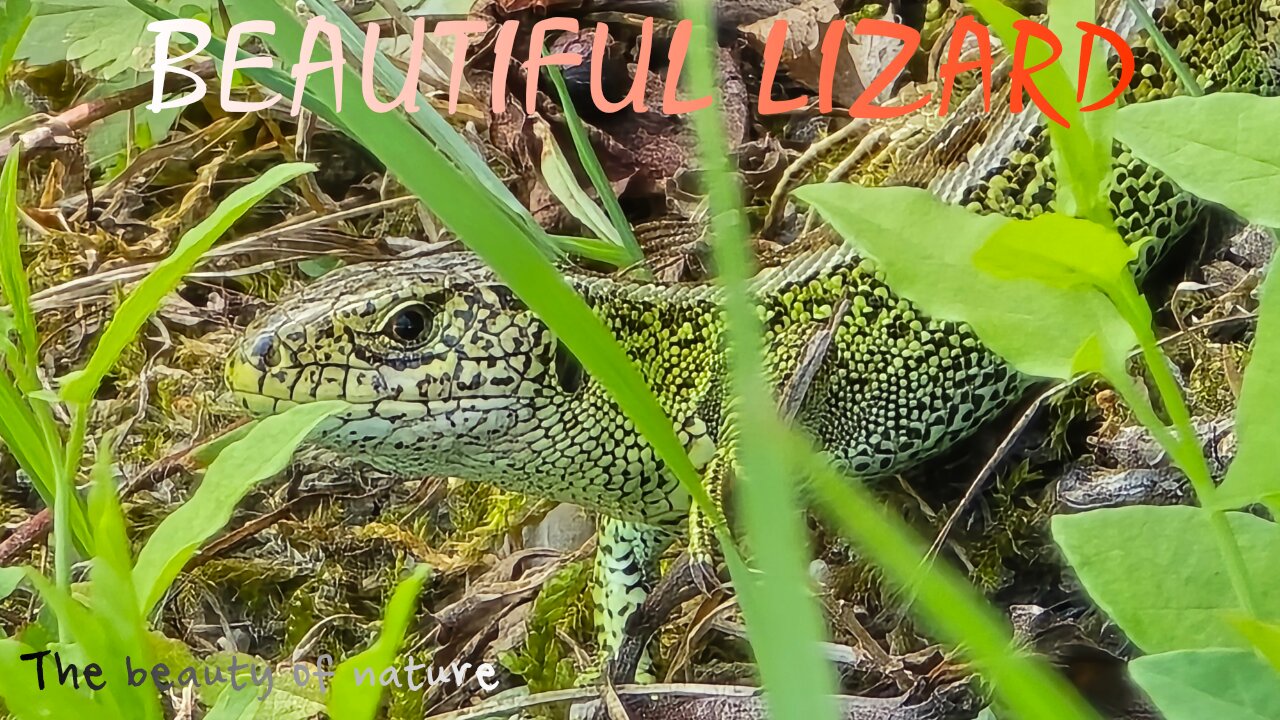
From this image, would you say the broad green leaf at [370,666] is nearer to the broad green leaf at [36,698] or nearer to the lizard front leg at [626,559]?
the broad green leaf at [36,698]

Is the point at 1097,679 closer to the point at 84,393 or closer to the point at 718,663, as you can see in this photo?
the point at 718,663

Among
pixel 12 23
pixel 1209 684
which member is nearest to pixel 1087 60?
pixel 1209 684

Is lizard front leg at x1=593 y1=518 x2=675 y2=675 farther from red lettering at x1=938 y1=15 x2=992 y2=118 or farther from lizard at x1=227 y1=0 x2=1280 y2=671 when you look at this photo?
red lettering at x1=938 y1=15 x2=992 y2=118

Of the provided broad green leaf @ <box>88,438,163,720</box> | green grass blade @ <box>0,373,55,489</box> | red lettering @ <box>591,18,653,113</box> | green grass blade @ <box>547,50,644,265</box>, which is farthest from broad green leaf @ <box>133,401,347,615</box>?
green grass blade @ <box>547,50,644,265</box>

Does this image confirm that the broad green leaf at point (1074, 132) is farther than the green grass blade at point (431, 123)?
No

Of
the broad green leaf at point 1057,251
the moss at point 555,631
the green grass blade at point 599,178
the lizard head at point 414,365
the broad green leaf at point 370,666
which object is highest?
the green grass blade at point 599,178

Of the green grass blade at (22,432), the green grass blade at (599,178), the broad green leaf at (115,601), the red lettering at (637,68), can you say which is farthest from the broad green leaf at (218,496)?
the green grass blade at (599,178)
